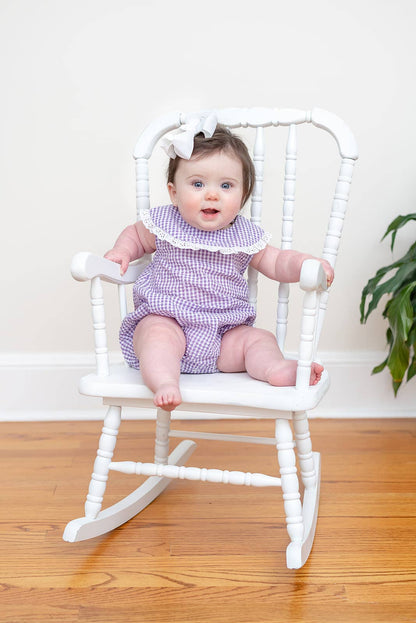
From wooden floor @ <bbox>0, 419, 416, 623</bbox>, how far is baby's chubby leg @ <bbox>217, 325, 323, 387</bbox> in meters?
0.34

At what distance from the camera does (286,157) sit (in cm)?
152

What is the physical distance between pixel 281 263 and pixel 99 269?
394 mm

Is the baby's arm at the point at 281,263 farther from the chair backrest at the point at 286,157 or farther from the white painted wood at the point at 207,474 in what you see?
the white painted wood at the point at 207,474

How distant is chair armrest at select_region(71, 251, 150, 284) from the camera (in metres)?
1.21

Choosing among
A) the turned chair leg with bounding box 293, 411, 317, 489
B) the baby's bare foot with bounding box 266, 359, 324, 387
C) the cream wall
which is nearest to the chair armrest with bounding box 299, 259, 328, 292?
the baby's bare foot with bounding box 266, 359, 324, 387

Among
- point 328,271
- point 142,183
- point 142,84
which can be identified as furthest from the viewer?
point 142,84

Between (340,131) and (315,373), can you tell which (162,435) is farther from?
(340,131)

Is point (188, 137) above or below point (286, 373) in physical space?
above

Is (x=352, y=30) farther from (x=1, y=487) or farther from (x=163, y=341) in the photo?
(x=1, y=487)

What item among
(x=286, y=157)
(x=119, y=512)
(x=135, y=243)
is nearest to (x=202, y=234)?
(x=135, y=243)

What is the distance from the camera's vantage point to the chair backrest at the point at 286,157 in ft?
4.75

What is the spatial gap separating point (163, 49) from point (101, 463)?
133cm

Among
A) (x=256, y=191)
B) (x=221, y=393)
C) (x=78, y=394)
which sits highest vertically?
(x=256, y=191)

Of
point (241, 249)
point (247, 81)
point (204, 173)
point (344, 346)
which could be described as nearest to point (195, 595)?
Result: point (241, 249)
